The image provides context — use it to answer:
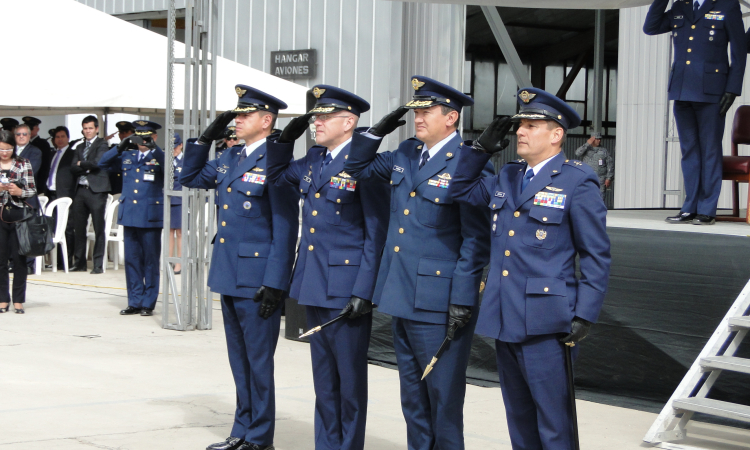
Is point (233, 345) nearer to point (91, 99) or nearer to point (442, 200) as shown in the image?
point (442, 200)

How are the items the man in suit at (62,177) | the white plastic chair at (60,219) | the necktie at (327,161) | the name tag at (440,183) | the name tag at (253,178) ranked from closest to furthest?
1. the name tag at (440,183)
2. the necktie at (327,161)
3. the name tag at (253,178)
4. the white plastic chair at (60,219)
5. the man in suit at (62,177)

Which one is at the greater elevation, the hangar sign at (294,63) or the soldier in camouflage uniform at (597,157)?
the hangar sign at (294,63)

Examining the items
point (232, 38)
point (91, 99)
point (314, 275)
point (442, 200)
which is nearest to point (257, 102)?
point (314, 275)

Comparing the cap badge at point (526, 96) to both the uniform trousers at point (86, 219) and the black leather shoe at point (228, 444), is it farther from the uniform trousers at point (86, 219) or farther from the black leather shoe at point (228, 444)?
the uniform trousers at point (86, 219)

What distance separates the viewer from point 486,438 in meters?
5.19

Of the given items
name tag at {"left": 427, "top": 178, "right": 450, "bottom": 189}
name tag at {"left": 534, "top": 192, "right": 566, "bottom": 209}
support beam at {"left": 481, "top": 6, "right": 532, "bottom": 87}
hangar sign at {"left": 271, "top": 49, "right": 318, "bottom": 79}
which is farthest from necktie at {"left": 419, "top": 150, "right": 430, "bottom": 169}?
hangar sign at {"left": 271, "top": 49, "right": 318, "bottom": 79}

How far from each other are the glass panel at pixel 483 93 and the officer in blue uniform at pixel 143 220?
14994 millimetres

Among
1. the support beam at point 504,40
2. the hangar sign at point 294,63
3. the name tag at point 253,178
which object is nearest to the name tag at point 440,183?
the name tag at point 253,178

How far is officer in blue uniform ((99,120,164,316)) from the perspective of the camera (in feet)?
30.2

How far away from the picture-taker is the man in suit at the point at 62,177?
41.4 feet

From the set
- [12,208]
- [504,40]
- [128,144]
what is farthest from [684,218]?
[12,208]

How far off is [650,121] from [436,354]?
12.2 m

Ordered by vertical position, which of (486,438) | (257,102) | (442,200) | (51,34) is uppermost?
(51,34)

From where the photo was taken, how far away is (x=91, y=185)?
39.8 ft
